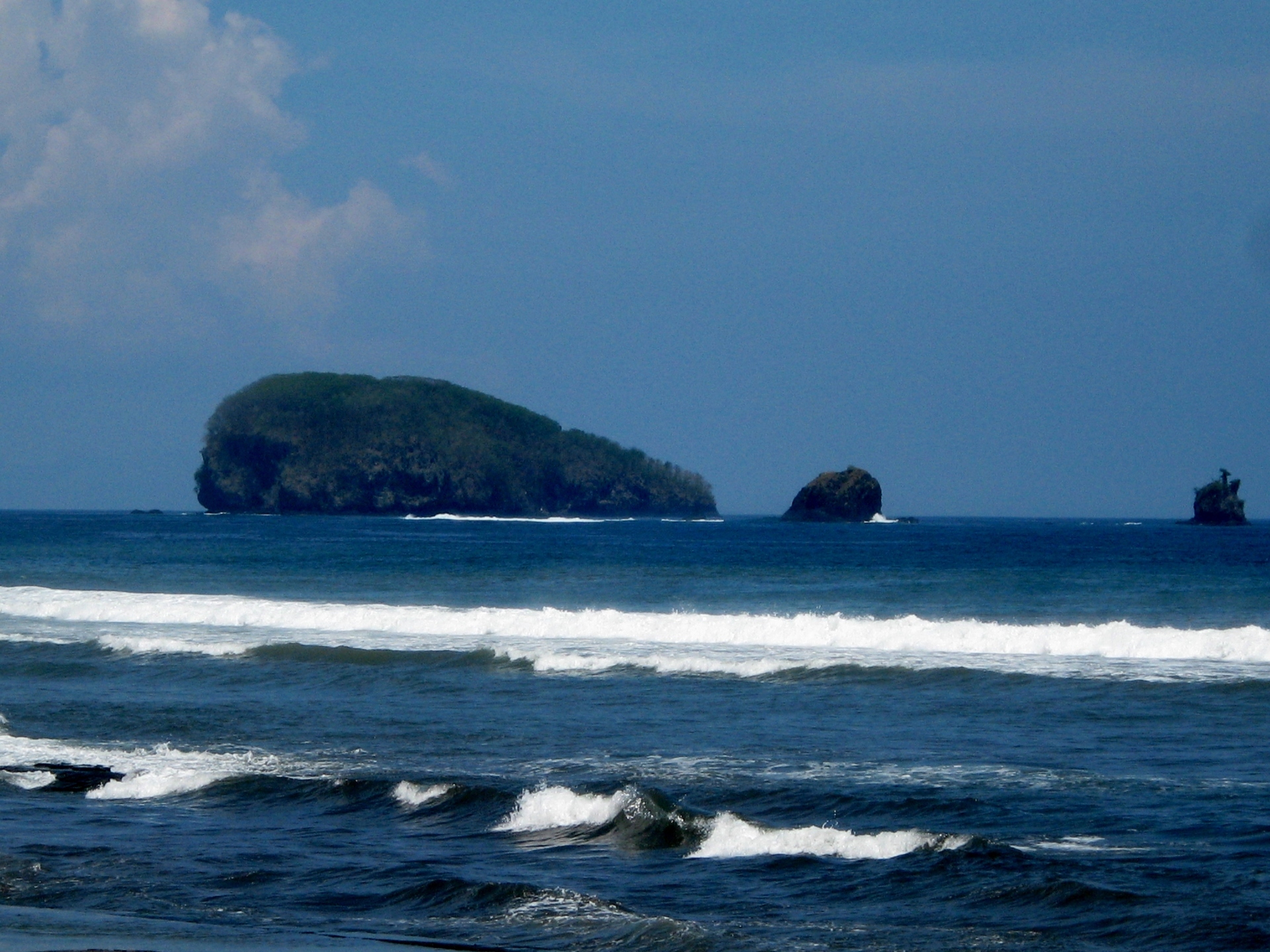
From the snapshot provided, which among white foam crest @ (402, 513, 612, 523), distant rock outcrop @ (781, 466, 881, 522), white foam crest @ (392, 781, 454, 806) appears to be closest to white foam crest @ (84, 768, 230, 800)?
white foam crest @ (392, 781, 454, 806)

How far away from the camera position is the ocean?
999cm

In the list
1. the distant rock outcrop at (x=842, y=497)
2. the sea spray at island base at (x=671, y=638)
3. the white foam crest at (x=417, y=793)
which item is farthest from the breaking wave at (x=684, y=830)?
the distant rock outcrop at (x=842, y=497)

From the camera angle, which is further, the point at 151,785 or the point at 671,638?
the point at 671,638

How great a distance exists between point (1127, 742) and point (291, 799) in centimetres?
1089

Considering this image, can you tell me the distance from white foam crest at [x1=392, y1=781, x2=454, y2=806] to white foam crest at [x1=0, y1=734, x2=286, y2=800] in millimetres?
2186

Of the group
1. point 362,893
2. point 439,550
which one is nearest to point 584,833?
point 362,893

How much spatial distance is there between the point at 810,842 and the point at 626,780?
128 inches

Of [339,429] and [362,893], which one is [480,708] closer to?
[362,893]

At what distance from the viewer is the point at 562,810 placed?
13438 mm

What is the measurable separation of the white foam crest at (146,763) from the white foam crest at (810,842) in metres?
6.21

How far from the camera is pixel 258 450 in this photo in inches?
7495

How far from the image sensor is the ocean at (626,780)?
999 cm

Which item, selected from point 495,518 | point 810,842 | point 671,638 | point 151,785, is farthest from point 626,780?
point 495,518

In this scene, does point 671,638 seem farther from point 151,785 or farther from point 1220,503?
point 1220,503
